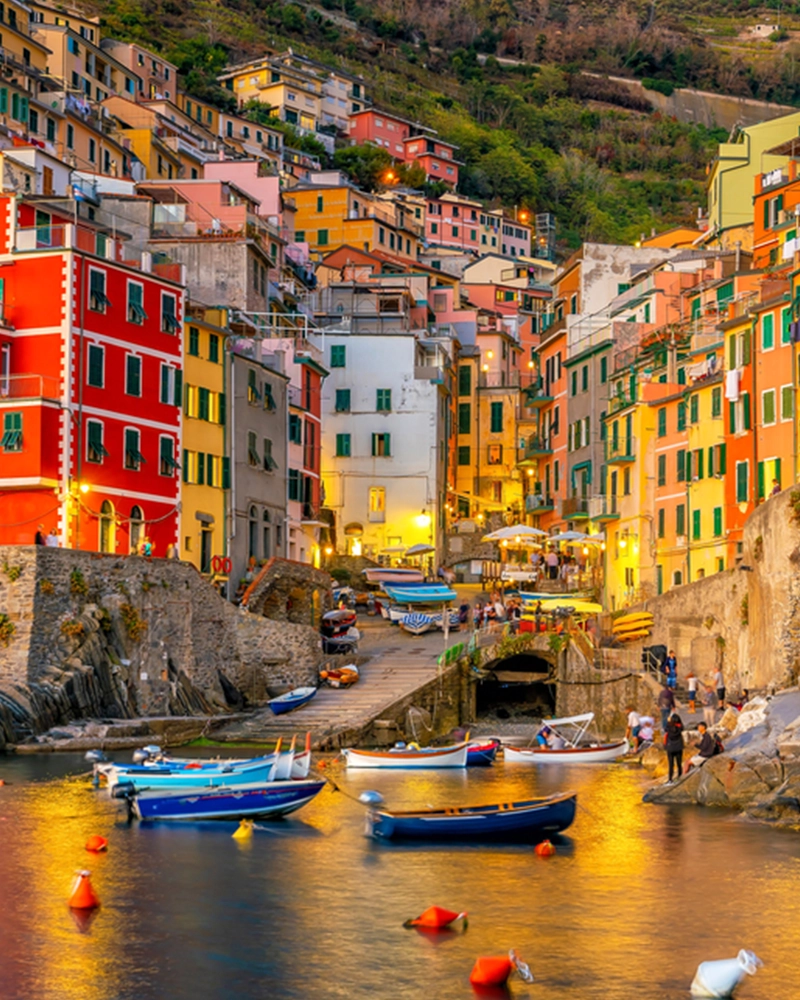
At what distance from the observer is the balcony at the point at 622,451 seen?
77.8m

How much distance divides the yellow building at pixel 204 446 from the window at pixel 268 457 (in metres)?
3.88

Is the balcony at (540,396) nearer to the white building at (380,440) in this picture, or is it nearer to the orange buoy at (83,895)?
the white building at (380,440)

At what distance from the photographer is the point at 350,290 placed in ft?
338

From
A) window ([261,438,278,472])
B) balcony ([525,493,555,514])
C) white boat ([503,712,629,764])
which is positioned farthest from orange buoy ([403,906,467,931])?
balcony ([525,493,555,514])

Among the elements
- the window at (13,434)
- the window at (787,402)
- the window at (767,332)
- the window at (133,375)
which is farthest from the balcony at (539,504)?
the window at (13,434)

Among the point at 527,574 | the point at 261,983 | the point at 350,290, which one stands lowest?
the point at 261,983

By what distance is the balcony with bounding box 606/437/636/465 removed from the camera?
255 feet

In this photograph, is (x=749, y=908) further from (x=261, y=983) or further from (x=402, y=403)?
(x=402, y=403)

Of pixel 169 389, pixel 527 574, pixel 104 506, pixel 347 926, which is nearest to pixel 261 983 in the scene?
pixel 347 926

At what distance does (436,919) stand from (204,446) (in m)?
43.0

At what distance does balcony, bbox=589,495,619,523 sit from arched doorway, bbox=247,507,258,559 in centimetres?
1838

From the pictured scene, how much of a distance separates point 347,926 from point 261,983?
13.8 feet

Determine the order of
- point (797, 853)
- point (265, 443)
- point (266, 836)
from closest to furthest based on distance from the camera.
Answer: point (797, 853)
point (266, 836)
point (265, 443)

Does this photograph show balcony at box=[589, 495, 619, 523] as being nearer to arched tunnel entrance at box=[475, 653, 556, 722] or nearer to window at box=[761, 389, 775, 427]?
arched tunnel entrance at box=[475, 653, 556, 722]
